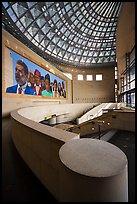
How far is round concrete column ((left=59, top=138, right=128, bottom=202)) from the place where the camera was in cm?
129

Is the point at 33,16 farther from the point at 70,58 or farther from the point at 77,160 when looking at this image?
the point at 77,160

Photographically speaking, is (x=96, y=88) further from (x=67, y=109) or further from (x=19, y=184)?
(x=19, y=184)

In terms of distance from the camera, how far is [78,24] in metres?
26.8

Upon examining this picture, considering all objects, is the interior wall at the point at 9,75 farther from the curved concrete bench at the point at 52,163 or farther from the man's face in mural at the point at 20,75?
the curved concrete bench at the point at 52,163

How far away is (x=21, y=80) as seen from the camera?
1195 cm

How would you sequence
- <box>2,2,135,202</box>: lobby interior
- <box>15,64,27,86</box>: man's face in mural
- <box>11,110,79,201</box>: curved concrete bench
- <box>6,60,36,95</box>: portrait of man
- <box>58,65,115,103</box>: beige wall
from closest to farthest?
<box>2,2,135,202</box>: lobby interior < <box>11,110,79,201</box>: curved concrete bench < <box>6,60,36,95</box>: portrait of man < <box>15,64,27,86</box>: man's face in mural < <box>58,65,115,103</box>: beige wall

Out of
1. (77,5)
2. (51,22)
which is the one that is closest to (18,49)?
(51,22)

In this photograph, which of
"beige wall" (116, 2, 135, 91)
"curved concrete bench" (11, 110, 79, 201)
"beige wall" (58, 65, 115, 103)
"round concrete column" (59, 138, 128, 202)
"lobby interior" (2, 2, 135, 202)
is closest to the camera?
"round concrete column" (59, 138, 128, 202)

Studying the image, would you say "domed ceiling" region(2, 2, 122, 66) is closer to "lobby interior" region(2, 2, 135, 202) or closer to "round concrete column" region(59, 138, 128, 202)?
"lobby interior" region(2, 2, 135, 202)

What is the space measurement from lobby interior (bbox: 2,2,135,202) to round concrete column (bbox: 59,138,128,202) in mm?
11

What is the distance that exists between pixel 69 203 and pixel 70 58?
35.7 metres

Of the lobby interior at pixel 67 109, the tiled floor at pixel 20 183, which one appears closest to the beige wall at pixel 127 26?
the lobby interior at pixel 67 109

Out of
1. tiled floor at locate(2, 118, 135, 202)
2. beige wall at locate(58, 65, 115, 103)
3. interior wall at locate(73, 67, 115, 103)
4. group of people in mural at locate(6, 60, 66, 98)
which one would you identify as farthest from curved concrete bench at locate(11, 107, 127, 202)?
interior wall at locate(73, 67, 115, 103)

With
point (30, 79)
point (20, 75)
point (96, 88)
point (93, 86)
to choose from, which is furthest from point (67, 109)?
point (96, 88)
